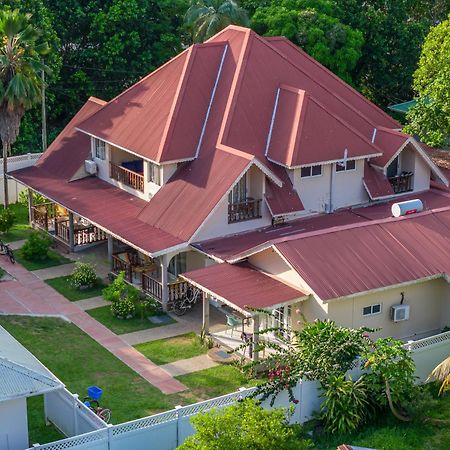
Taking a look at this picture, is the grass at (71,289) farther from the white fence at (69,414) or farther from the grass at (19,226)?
the white fence at (69,414)

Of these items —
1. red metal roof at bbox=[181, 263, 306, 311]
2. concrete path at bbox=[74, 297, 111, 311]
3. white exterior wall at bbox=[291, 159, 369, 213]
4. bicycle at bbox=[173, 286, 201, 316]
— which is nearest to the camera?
red metal roof at bbox=[181, 263, 306, 311]

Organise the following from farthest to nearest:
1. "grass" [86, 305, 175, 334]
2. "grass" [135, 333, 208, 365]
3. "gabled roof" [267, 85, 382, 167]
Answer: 1. "gabled roof" [267, 85, 382, 167]
2. "grass" [86, 305, 175, 334]
3. "grass" [135, 333, 208, 365]

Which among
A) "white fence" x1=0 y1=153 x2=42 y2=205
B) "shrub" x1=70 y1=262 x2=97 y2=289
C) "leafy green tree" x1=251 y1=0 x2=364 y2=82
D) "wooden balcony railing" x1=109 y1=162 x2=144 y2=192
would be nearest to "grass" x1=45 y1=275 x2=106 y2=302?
"shrub" x1=70 y1=262 x2=97 y2=289

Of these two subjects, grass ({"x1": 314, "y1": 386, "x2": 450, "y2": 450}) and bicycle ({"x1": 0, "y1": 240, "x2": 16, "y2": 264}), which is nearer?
grass ({"x1": 314, "y1": 386, "x2": 450, "y2": 450})

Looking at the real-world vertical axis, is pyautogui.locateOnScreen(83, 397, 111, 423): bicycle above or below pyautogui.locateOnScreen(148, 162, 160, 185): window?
below

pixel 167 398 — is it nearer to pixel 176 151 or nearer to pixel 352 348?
pixel 352 348

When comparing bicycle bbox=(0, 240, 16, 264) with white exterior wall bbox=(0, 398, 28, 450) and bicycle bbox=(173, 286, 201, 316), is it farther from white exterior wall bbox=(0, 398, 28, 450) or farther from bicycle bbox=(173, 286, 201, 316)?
white exterior wall bbox=(0, 398, 28, 450)

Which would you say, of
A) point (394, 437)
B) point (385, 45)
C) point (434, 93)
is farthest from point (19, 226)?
point (385, 45)

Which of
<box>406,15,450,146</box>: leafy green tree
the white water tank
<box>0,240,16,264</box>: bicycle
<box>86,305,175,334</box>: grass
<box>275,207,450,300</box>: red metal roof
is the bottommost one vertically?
<box>86,305,175,334</box>: grass
